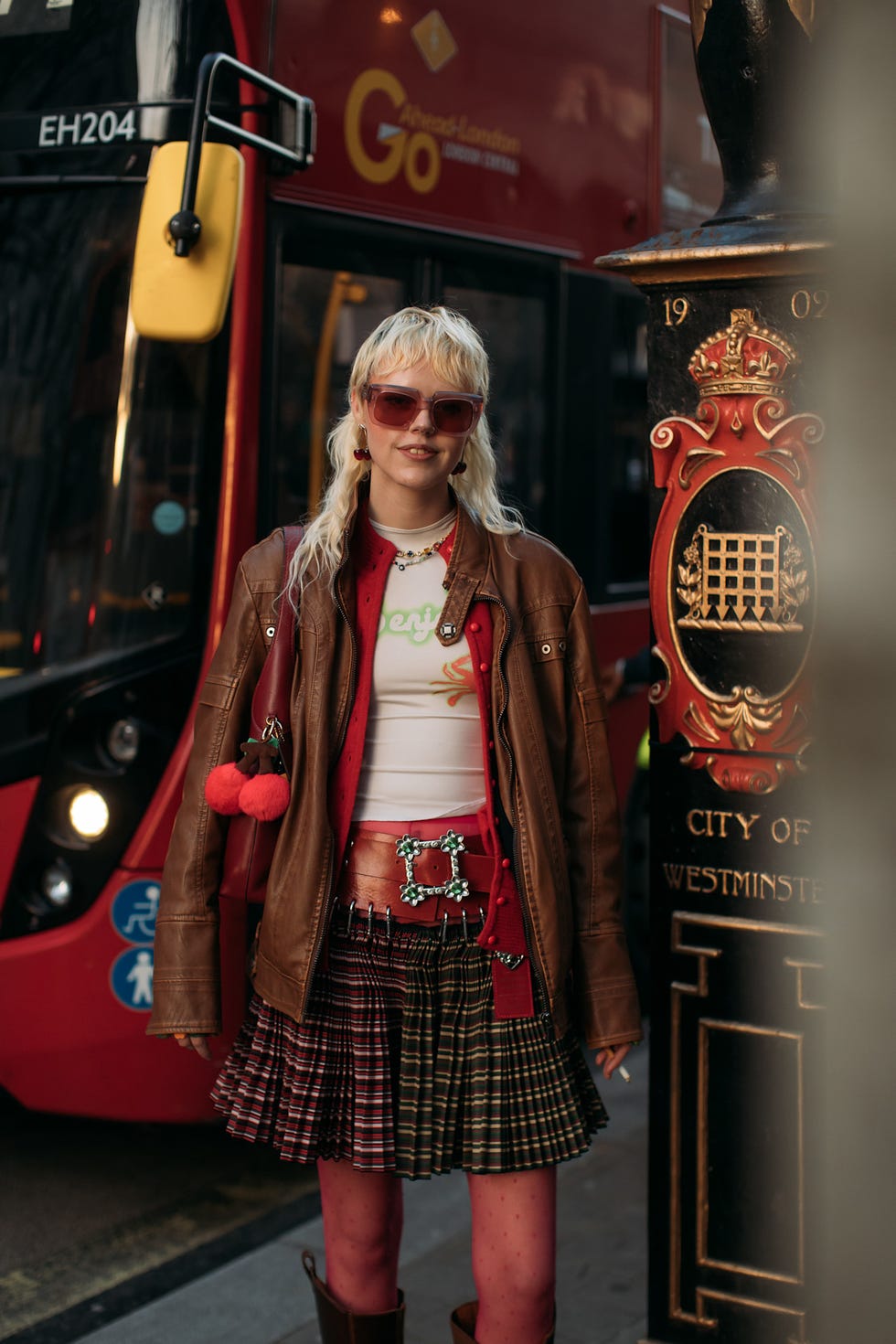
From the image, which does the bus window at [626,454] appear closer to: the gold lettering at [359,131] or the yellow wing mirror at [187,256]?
the gold lettering at [359,131]

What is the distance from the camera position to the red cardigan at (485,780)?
227 cm

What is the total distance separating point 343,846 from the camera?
2.31 metres

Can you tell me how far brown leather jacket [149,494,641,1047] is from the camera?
2.27 m

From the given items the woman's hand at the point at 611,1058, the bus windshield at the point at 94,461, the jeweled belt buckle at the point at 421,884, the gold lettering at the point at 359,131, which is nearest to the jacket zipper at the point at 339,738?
the jeweled belt buckle at the point at 421,884

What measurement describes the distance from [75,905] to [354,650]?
1.60 metres

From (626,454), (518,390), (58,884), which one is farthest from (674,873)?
(626,454)

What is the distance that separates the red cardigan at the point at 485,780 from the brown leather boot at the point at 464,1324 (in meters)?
0.53

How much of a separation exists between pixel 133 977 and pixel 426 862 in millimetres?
1556

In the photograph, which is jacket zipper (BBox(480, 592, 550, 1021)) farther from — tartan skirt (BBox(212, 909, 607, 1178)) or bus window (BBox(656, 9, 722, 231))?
bus window (BBox(656, 9, 722, 231))

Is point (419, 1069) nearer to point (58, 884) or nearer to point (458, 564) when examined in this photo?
point (458, 564)

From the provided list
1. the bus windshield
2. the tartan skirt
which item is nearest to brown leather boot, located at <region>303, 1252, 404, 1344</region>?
the tartan skirt

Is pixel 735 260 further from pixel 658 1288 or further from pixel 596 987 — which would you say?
pixel 658 1288

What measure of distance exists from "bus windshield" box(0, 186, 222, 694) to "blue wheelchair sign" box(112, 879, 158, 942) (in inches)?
22.2

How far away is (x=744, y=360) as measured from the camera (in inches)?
95.2
